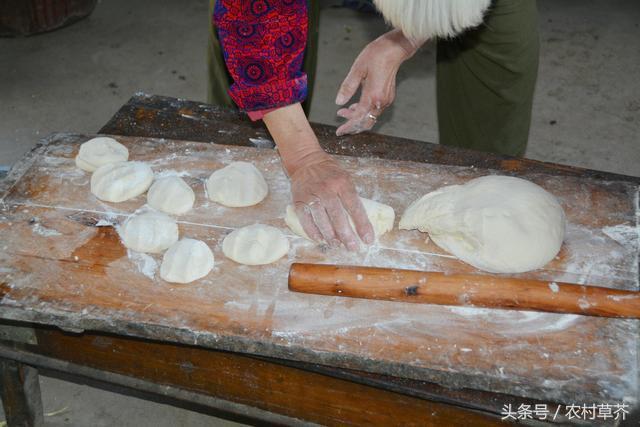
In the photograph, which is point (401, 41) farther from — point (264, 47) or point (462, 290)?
point (462, 290)

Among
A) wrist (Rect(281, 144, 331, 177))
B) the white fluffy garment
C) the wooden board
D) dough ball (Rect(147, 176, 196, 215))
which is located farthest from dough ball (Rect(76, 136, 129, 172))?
the white fluffy garment

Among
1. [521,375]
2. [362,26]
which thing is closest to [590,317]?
[521,375]

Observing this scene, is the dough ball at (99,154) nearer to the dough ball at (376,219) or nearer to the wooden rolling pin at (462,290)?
the dough ball at (376,219)

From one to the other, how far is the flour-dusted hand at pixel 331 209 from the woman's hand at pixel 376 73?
0.40 metres

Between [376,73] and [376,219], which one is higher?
[376,73]

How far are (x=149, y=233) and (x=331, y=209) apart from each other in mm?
485

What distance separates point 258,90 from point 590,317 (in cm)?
105

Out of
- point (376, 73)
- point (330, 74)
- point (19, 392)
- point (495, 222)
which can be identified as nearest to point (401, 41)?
point (376, 73)

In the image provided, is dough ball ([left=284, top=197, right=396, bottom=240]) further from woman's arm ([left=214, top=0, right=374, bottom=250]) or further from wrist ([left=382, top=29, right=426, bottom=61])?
wrist ([left=382, top=29, right=426, bottom=61])

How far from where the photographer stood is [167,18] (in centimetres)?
485

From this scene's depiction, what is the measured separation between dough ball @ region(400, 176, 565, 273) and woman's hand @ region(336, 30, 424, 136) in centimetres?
48

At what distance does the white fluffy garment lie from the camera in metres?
1.30

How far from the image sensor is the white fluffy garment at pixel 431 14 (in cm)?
130

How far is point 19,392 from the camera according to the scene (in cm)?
198
